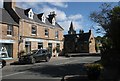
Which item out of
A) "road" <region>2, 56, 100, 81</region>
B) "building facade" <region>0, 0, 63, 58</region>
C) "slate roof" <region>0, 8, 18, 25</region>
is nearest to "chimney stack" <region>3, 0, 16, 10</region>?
"building facade" <region>0, 0, 63, 58</region>

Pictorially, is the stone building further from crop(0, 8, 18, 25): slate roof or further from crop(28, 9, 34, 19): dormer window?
crop(0, 8, 18, 25): slate roof

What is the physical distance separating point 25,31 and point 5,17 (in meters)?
4.25

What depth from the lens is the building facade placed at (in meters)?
33.8

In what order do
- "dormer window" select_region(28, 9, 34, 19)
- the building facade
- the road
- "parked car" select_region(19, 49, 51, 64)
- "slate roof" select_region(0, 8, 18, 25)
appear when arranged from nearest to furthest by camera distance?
1. the road
2. "parked car" select_region(19, 49, 51, 64)
3. "slate roof" select_region(0, 8, 18, 25)
4. the building facade
5. "dormer window" select_region(28, 9, 34, 19)

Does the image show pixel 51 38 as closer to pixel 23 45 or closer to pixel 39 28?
pixel 39 28

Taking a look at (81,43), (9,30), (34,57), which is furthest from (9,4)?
(81,43)

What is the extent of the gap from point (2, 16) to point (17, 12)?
4492 mm

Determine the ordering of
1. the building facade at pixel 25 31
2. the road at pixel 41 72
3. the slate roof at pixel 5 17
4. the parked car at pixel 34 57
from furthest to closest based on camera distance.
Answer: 1. the building facade at pixel 25 31
2. the slate roof at pixel 5 17
3. the parked car at pixel 34 57
4. the road at pixel 41 72

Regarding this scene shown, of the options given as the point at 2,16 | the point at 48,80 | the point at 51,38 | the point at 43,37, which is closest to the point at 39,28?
the point at 43,37

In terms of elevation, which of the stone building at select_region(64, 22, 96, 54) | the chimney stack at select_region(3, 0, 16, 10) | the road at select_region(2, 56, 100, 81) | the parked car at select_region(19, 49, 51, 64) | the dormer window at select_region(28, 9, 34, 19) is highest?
the chimney stack at select_region(3, 0, 16, 10)

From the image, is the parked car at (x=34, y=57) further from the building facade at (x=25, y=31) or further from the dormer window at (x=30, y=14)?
the dormer window at (x=30, y=14)

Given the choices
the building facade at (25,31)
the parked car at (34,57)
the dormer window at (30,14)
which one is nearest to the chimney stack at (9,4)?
the building facade at (25,31)

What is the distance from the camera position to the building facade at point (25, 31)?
33.8 m

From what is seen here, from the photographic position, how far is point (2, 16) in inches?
1350
